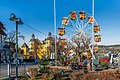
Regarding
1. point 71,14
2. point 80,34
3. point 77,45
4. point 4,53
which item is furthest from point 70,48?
point 4,53

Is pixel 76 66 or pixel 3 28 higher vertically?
pixel 3 28

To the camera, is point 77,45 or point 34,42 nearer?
point 77,45

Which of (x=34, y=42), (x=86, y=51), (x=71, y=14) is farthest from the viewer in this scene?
(x=34, y=42)

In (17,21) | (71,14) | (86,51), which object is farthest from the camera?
(86,51)

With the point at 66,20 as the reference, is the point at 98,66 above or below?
below

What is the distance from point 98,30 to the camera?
120 feet

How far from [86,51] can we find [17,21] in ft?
95.4

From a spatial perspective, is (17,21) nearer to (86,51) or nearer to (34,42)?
(86,51)

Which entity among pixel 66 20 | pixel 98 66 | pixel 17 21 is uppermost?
pixel 66 20

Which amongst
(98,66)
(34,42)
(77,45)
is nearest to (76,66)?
(98,66)

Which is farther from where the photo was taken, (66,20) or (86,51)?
(86,51)

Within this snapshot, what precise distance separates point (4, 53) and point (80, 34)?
31121 millimetres

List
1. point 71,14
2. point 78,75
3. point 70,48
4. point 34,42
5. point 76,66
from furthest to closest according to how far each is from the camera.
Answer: point 34,42
point 70,48
point 71,14
point 76,66
point 78,75

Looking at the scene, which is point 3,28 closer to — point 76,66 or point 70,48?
point 70,48
